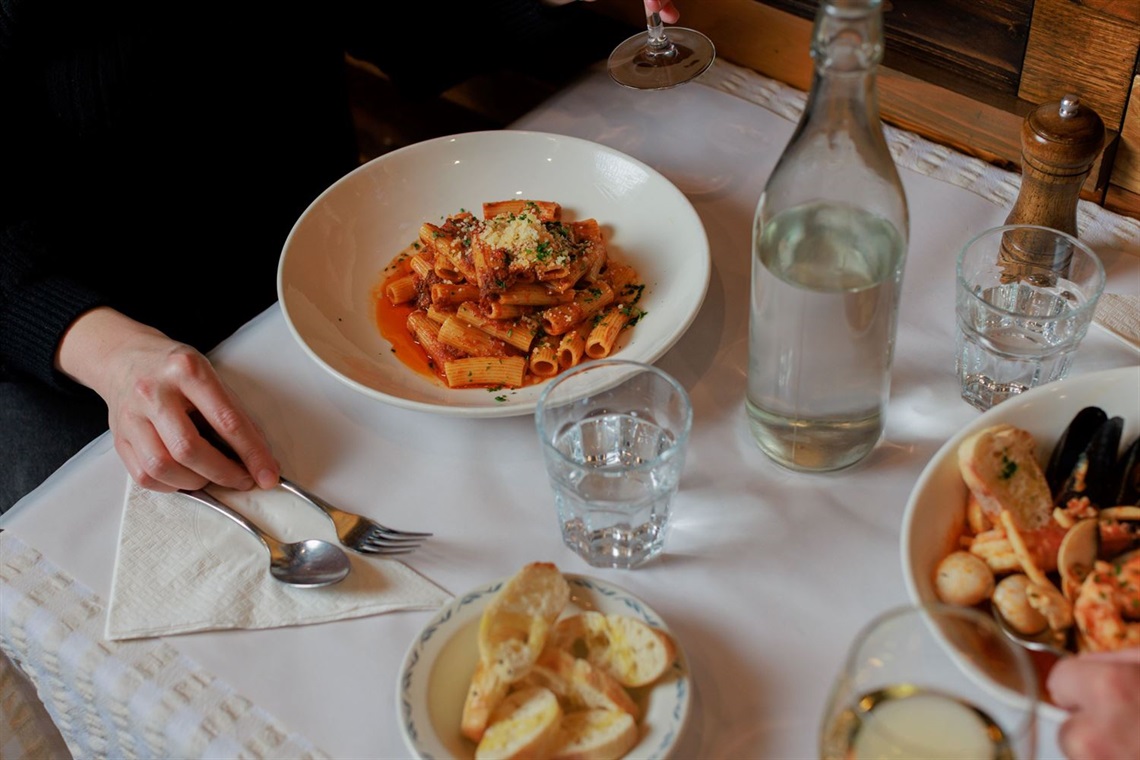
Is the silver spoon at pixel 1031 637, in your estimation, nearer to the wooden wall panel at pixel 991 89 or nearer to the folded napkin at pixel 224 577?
the folded napkin at pixel 224 577

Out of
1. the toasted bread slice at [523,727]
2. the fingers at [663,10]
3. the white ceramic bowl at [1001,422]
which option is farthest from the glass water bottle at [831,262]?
the fingers at [663,10]

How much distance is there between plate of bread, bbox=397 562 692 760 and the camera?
0.72m

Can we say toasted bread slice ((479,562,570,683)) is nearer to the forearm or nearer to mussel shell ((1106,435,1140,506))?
mussel shell ((1106,435,1140,506))

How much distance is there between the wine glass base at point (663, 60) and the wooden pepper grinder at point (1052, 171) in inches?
16.6

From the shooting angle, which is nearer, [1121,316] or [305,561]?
[305,561]

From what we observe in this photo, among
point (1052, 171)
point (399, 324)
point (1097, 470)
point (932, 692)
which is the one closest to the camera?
point (932, 692)

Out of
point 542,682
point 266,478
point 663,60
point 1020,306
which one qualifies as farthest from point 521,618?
point 663,60

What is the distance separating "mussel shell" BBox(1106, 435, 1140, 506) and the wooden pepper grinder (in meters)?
0.26

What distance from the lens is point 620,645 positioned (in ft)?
2.49

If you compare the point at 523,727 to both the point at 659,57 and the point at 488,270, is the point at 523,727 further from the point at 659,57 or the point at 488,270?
the point at 659,57

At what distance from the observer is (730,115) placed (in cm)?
138

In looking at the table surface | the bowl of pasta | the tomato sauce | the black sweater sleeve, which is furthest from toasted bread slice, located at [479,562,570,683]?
the black sweater sleeve

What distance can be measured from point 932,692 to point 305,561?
0.53 meters

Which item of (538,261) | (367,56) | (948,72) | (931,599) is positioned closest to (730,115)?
(948,72)
